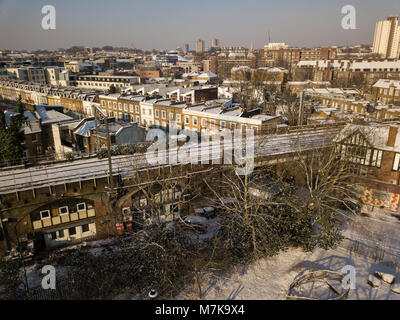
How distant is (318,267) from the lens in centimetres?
1786

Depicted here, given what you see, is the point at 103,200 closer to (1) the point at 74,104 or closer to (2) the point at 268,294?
(2) the point at 268,294

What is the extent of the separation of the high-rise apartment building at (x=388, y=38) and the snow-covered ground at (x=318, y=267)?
173893 mm

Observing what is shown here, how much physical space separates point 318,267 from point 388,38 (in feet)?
626

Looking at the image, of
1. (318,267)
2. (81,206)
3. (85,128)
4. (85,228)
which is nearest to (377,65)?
(85,128)

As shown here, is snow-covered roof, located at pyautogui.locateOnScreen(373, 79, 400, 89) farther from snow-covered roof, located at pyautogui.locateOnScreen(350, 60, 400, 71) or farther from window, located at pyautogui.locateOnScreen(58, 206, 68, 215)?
window, located at pyautogui.locateOnScreen(58, 206, 68, 215)

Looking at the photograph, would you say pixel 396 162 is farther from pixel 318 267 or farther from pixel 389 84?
pixel 389 84

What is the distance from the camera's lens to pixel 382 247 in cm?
1978

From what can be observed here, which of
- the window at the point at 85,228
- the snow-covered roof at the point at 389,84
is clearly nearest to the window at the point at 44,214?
the window at the point at 85,228

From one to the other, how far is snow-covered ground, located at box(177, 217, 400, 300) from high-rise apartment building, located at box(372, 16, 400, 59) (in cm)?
17389

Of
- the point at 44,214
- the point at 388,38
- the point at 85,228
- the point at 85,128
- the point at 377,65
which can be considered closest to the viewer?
the point at 44,214

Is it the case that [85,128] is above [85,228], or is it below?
above

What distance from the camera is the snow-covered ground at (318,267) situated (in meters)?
15.7

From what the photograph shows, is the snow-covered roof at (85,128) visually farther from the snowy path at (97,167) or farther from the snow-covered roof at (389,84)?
the snow-covered roof at (389,84)
